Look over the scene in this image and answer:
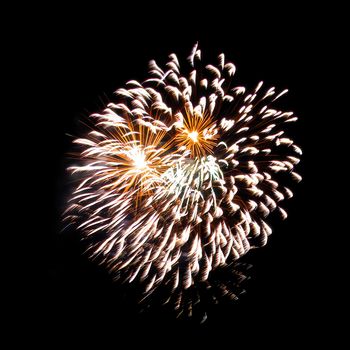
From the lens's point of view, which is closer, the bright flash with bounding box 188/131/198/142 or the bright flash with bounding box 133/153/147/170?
the bright flash with bounding box 133/153/147/170

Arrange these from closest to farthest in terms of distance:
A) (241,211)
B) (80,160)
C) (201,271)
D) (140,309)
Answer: (140,309)
(241,211)
(201,271)
(80,160)

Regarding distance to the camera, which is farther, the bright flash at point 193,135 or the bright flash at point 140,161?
the bright flash at point 193,135

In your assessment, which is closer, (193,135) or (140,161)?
(140,161)

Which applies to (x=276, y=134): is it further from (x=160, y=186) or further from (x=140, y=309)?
(x=140, y=309)

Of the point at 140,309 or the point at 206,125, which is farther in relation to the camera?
the point at 206,125

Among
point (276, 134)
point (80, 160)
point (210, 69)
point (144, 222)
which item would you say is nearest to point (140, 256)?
point (144, 222)

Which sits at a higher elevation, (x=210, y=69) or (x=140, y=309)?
(x=210, y=69)

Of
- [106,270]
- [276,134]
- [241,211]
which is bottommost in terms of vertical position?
[241,211]

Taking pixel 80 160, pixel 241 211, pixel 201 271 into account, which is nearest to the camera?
pixel 241 211
